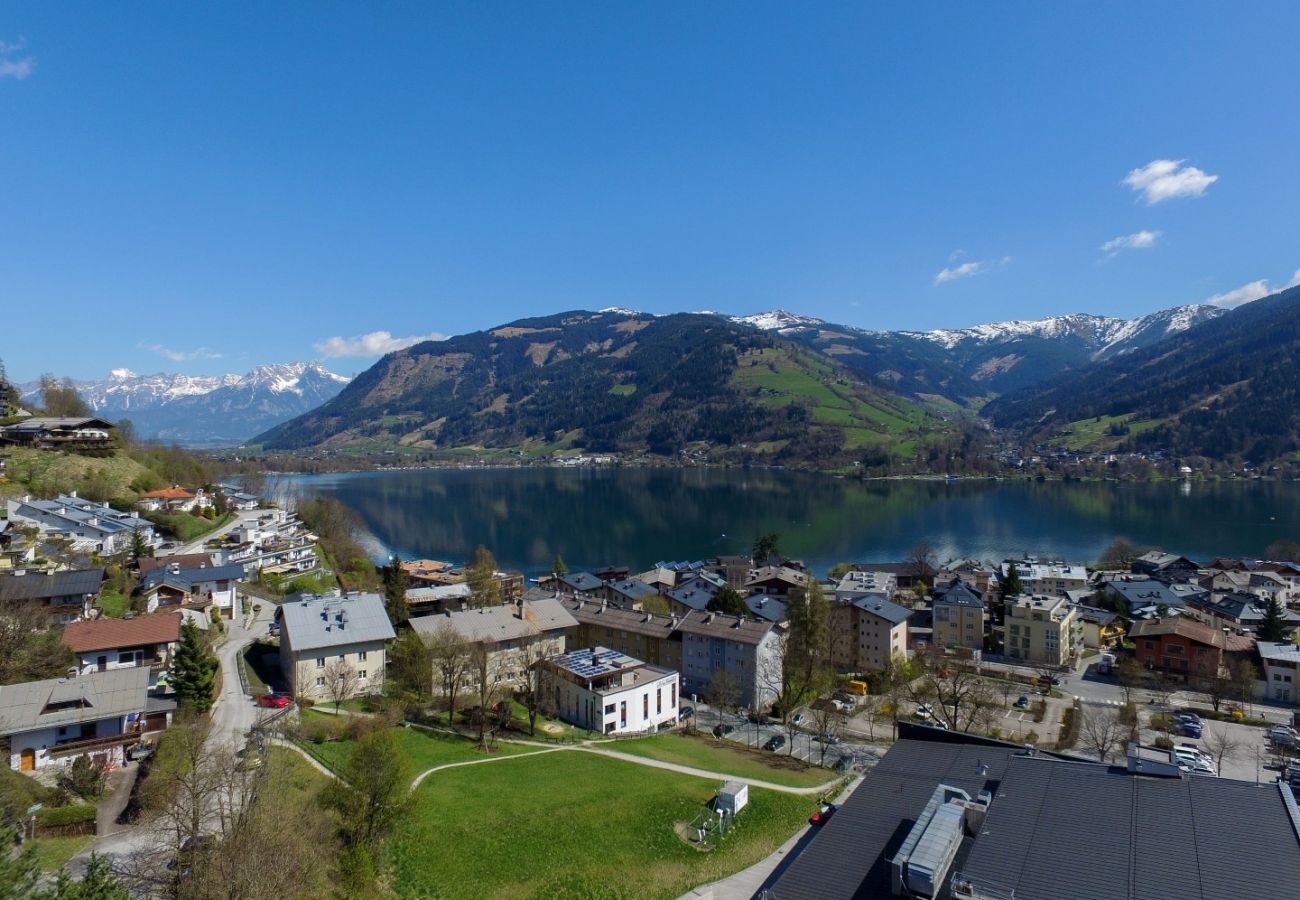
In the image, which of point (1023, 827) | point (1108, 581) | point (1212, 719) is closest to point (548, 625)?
point (1023, 827)

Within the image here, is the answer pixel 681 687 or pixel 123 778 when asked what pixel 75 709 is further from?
pixel 681 687

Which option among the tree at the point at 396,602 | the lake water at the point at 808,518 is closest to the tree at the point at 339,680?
the tree at the point at 396,602

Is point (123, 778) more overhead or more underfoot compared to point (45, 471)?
more underfoot

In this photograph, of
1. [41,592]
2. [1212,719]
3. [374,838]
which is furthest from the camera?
[1212,719]

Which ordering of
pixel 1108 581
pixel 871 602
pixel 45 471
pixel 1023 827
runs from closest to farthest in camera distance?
pixel 1023 827
pixel 871 602
pixel 45 471
pixel 1108 581

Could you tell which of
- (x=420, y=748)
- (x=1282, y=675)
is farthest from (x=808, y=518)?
(x=420, y=748)

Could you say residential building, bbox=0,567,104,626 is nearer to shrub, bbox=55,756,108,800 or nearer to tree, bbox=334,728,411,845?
shrub, bbox=55,756,108,800

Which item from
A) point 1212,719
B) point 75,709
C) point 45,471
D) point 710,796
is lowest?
point 1212,719

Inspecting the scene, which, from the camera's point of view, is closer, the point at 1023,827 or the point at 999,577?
the point at 1023,827
